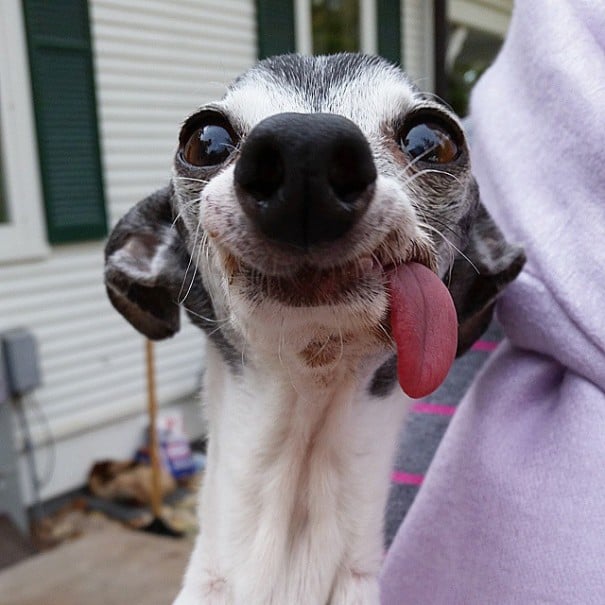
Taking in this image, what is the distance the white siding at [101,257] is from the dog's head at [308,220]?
131 inches

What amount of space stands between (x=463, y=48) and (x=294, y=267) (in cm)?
927

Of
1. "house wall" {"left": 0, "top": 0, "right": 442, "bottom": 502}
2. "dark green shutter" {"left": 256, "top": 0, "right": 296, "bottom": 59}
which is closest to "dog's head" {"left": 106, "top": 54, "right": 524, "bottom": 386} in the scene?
"house wall" {"left": 0, "top": 0, "right": 442, "bottom": 502}

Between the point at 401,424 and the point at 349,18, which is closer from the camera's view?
the point at 401,424

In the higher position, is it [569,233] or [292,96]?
[292,96]

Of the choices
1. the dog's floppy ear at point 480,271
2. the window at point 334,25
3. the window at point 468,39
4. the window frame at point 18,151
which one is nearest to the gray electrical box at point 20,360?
the window frame at point 18,151

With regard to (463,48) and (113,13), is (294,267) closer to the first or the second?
(113,13)

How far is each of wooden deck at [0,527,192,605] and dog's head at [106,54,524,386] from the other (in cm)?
226

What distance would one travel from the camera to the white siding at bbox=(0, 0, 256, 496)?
4.66 metres

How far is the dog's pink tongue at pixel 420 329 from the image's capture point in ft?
3.18

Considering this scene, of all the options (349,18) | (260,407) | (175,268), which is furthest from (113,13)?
(260,407)

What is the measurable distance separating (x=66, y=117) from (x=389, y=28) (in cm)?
395

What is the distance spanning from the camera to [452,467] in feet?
4.44

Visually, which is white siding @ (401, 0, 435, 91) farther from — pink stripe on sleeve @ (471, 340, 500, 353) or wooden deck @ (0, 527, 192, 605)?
pink stripe on sleeve @ (471, 340, 500, 353)

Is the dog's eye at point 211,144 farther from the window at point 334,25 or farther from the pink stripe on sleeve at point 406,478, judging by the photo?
the window at point 334,25
